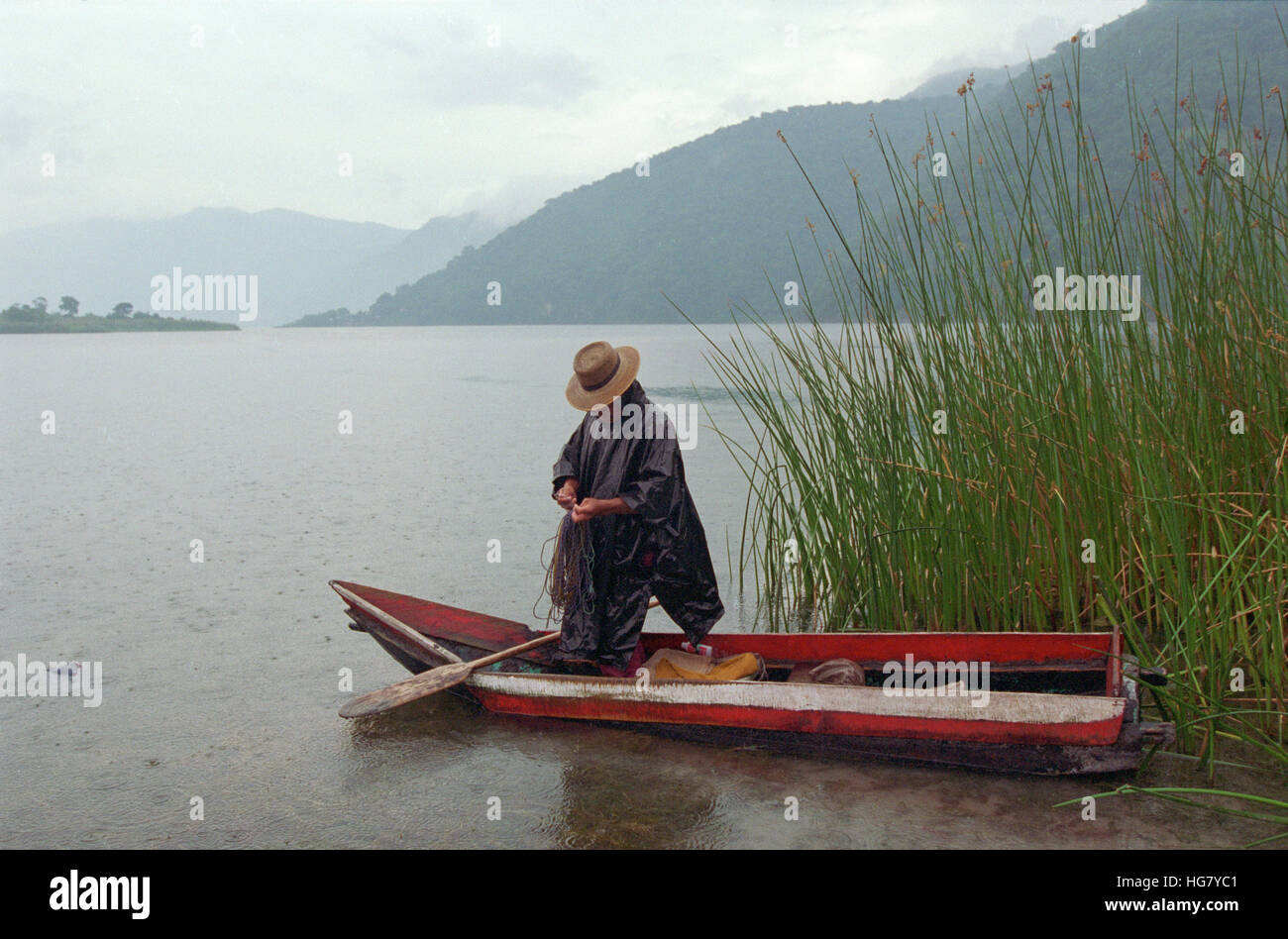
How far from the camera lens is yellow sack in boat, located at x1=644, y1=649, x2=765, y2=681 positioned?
13.7ft

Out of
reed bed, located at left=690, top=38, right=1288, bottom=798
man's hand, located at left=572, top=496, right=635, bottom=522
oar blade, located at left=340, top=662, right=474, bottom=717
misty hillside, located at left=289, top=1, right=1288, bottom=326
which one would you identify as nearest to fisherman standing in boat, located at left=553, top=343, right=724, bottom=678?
man's hand, located at left=572, top=496, right=635, bottom=522

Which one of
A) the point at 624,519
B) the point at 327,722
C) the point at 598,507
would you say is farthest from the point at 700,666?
the point at 327,722

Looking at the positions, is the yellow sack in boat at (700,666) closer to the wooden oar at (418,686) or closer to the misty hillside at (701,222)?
the wooden oar at (418,686)

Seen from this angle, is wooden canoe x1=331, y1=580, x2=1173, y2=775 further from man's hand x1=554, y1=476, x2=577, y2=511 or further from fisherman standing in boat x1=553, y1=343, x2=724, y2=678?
man's hand x1=554, y1=476, x2=577, y2=511

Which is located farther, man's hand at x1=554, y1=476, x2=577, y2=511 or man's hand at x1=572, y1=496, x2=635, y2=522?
man's hand at x1=554, y1=476, x2=577, y2=511

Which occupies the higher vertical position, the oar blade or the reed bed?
the reed bed

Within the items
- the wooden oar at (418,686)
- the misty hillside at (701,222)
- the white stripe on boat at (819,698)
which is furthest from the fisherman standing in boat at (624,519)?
the misty hillside at (701,222)

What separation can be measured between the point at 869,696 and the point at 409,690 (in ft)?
5.76

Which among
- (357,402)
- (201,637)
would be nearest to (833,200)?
(357,402)

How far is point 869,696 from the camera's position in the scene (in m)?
3.59

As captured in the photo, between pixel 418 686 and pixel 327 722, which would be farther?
pixel 327 722

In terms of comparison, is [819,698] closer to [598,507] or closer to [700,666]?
[700,666]

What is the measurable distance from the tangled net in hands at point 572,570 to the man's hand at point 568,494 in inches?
3.3

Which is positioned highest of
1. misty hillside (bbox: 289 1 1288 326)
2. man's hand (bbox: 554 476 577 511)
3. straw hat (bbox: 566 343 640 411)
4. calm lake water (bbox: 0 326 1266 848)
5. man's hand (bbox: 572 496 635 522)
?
misty hillside (bbox: 289 1 1288 326)
